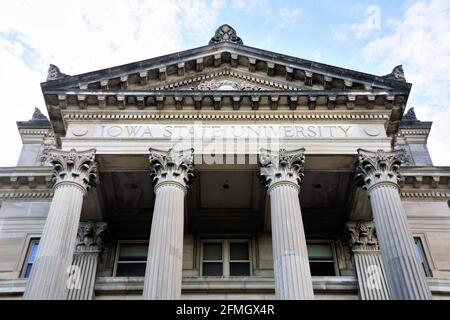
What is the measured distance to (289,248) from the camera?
18375 mm

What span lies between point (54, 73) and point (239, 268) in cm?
1172

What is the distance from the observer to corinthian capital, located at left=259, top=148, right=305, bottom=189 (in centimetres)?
2088

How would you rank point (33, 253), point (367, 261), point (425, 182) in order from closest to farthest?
point (367, 261), point (33, 253), point (425, 182)

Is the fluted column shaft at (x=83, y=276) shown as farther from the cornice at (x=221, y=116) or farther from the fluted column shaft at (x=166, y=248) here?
the cornice at (x=221, y=116)

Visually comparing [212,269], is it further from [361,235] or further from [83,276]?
[361,235]

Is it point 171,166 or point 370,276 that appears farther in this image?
point 370,276

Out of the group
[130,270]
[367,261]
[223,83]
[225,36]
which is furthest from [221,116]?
[367,261]

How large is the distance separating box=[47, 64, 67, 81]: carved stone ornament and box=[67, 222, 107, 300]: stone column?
6.47m

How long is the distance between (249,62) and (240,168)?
5316 millimetres

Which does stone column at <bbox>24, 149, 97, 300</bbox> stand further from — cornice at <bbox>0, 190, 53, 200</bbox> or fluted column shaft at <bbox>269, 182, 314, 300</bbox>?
fluted column shaft at <bbox>269, 182, 314, 300</bbox>

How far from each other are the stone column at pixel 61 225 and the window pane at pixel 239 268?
23.9 feet

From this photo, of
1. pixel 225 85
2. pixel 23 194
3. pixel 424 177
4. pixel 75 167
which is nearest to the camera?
pixel 75 167

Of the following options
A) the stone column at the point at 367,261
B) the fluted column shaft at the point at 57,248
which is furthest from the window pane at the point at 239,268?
the fluted column shaft at the point at 57,248
